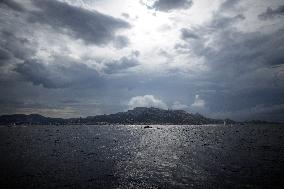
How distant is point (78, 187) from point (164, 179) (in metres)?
17.1

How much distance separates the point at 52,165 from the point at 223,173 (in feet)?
147

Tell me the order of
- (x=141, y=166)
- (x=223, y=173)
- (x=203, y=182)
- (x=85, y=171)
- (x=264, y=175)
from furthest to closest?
(x=141, y=166), (x=85, y=171), (x=223, y=173), (x=264, y=175), (x=203, y=182)

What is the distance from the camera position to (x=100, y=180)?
49.8m

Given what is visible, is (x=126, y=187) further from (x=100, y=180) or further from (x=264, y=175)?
(x=264, y=175)

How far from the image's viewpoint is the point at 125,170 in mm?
59281

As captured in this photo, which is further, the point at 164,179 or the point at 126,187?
the point at 164,179

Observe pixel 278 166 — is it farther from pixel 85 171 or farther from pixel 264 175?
pixel 85 171

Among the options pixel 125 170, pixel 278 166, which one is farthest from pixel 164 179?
→ pixel 278 166

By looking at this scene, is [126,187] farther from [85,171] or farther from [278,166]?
[278,166]

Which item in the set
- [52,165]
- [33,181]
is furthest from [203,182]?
[52,165]

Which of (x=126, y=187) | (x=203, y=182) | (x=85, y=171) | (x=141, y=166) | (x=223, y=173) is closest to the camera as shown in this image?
(x=126, y=187)

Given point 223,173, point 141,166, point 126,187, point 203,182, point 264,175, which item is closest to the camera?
point 126,187

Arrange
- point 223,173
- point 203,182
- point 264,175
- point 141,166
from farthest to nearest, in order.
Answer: point 141,166, point 223,173, point 264,175, point 203,182

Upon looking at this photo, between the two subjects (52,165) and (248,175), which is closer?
(248,175)
